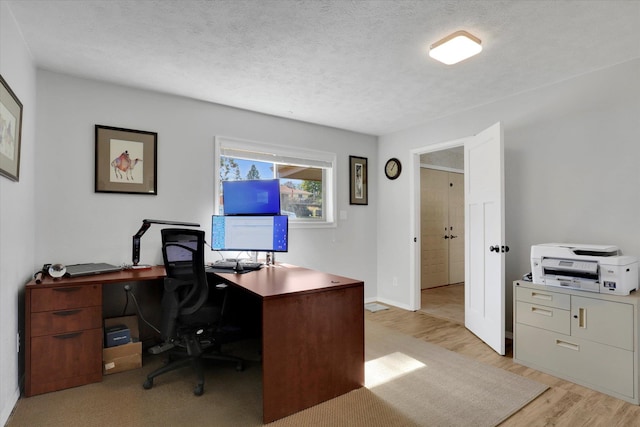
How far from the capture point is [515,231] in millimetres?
3312

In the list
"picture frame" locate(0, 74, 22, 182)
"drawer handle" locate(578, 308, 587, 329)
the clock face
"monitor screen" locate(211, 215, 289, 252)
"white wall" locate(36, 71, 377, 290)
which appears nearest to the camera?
"picture frame" locate(0, 74, 22, 182)

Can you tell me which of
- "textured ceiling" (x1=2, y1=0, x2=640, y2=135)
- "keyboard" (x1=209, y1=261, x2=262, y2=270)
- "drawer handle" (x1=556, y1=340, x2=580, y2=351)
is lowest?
"drawer handle" (x1=556, y1=340, x2=580, y2=351)

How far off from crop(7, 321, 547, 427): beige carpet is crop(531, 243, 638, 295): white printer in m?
0.81

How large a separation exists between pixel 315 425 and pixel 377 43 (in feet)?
8.30

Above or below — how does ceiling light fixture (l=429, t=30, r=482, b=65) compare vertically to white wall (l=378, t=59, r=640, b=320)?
above

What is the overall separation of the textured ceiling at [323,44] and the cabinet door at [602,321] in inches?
73.8

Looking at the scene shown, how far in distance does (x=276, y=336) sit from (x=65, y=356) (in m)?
1.60

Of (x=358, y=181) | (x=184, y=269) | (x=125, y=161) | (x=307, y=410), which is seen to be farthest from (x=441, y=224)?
(x=125, y=161)

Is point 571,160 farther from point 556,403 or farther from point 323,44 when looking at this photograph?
point 323,44

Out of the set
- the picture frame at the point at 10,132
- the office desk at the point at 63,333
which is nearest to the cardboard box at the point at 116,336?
the office desk at the point at 63,333

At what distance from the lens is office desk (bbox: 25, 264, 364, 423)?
203cm

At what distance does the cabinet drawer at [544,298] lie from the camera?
8.31ft

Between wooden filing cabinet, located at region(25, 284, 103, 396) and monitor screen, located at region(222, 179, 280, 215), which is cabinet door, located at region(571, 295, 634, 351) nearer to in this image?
monitor screen, located at region(222, 179, 280, 215)

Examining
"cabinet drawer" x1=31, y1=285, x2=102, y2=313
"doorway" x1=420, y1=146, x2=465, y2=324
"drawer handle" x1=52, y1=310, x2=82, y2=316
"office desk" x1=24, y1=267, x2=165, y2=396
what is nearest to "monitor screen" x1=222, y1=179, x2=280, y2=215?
"office desk" x1=24, y1=267, x2=165, y2=396
